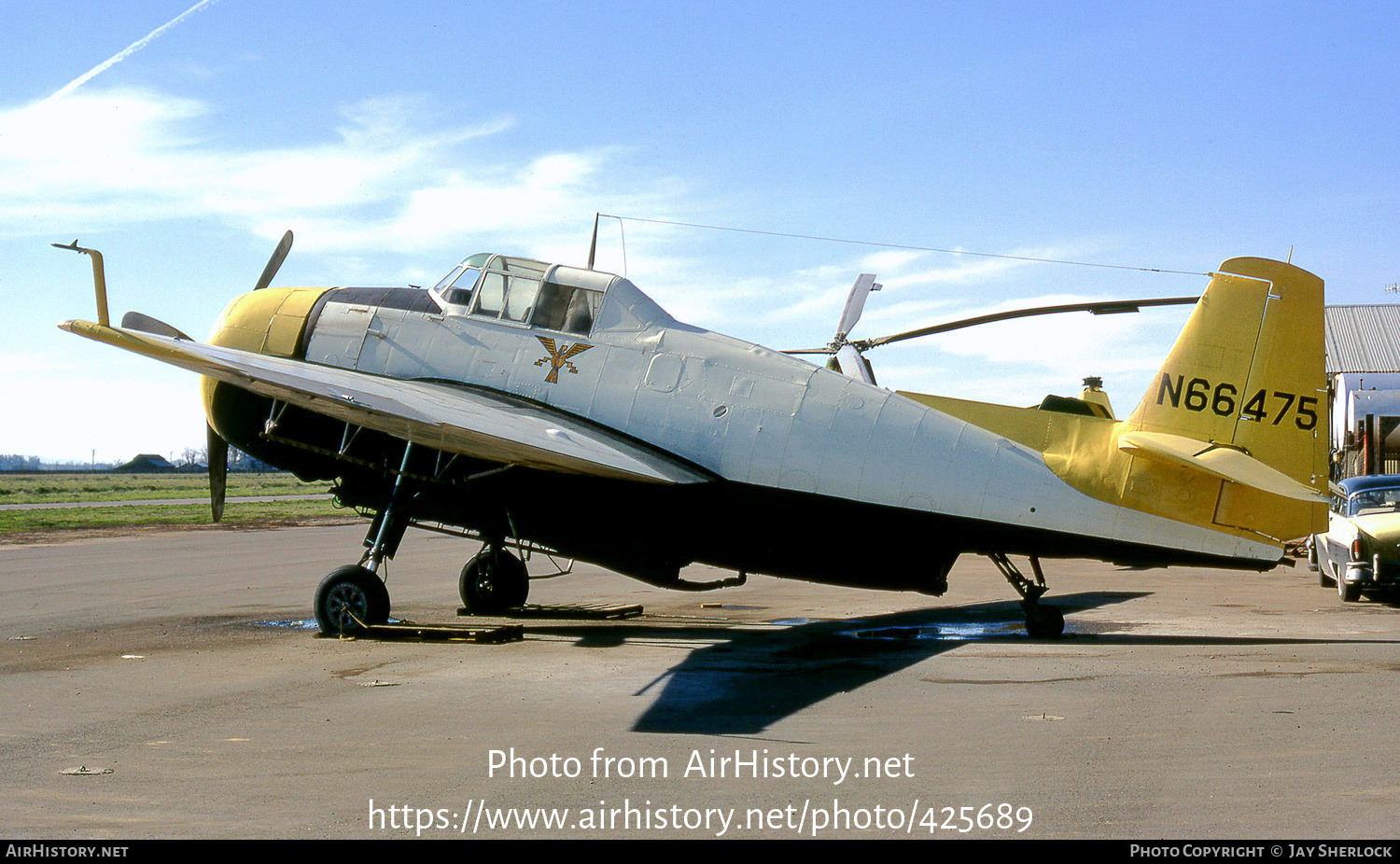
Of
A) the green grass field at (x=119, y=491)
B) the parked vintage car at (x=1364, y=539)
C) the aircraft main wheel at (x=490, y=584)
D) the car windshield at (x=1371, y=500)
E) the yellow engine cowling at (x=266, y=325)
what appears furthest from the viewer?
the green grass field at (x=119, y=491)

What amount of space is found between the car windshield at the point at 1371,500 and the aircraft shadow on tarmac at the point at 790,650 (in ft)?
13.4

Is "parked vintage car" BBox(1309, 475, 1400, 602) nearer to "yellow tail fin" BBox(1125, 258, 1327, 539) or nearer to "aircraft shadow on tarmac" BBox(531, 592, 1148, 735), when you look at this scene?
"aircraft shadow on tarmac" BBox(531, 592, 1148, 735)

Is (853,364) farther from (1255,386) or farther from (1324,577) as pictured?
(1324,577)

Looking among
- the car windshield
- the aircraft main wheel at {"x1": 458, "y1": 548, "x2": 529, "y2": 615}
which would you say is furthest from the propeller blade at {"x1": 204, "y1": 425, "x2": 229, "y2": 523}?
the car windshield

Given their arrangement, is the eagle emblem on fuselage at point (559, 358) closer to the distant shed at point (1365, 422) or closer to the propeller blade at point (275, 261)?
the propeller blade at point (275, 261)

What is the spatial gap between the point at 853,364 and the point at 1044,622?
3669 millimetres

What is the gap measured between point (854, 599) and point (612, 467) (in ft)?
24.8

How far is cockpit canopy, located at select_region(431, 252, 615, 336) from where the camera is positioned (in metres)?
12.1

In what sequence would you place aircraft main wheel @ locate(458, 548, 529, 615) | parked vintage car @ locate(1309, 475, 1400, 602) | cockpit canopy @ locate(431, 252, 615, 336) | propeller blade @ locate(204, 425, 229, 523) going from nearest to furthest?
cockpit canopy @ locate(431, 252, 615, 336), propeller blade @ locate(204, 425, 229, 523), aircraft main wheel @ locate(458, 548, 529, 615), parked vintage car @ locate(1309, 475, 1400, 602)

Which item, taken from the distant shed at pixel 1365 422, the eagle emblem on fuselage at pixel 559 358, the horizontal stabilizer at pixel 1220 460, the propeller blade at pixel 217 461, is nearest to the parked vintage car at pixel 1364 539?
the horizontal stabilizer at pixel 1220 460

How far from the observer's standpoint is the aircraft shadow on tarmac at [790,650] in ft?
26.1

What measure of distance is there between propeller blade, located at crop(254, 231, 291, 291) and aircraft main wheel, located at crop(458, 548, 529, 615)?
4.54 meters

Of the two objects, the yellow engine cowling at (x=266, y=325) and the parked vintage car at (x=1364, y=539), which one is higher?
the yellow engine cowling at (x=266, y=325)

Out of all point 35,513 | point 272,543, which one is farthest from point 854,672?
point 35,513
